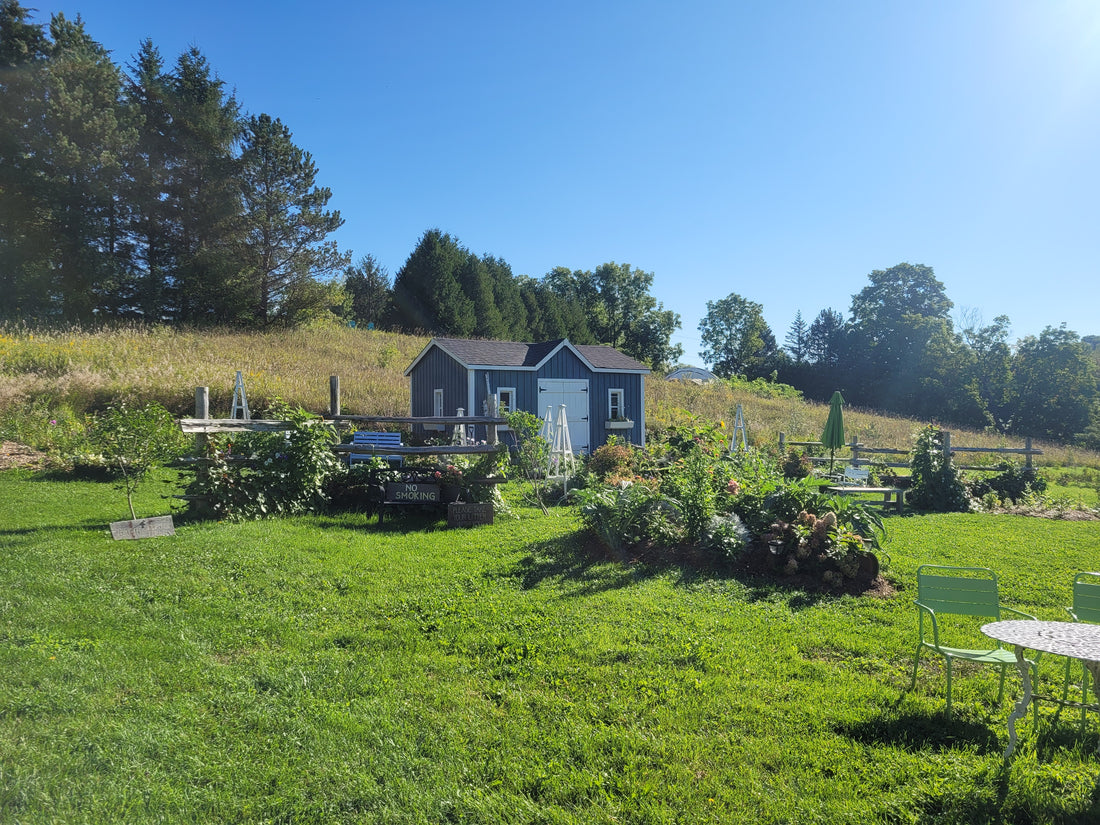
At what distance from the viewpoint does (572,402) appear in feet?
61.7

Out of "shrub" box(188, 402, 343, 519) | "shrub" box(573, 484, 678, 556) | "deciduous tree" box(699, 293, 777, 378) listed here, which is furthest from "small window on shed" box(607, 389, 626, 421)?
"deciduous tree" box(699, 293, 777, 378)

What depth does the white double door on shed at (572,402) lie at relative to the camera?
18266 mm

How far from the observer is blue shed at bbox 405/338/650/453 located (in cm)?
1734

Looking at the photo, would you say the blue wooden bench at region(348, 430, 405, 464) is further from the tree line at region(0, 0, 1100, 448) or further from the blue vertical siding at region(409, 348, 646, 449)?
the tree line at region(0, 0, 1100, 448)

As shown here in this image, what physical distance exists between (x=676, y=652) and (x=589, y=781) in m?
1.75

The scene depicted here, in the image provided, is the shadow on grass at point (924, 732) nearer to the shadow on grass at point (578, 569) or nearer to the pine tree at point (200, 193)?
the shadow on grass at point (578, 569)

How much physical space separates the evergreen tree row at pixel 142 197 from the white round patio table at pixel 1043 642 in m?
30.1

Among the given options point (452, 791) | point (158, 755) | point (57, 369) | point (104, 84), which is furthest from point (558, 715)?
point (104, 84)

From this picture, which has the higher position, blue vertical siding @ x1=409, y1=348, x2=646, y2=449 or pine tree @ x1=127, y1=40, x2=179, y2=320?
pine tree @ x1=127, y1=40, x2=179, y2=320

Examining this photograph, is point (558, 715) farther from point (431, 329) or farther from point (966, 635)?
point (431, 329)

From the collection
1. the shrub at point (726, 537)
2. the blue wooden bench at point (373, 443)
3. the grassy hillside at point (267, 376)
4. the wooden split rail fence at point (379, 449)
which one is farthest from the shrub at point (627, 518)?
the grassy hillside at point (267, 376)

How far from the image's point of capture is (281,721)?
346 cm

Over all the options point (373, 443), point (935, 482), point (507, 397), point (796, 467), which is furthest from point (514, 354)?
point (935, 482)

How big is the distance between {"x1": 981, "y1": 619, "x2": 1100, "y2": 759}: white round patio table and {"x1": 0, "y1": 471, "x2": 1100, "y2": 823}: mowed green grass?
1.23ft
